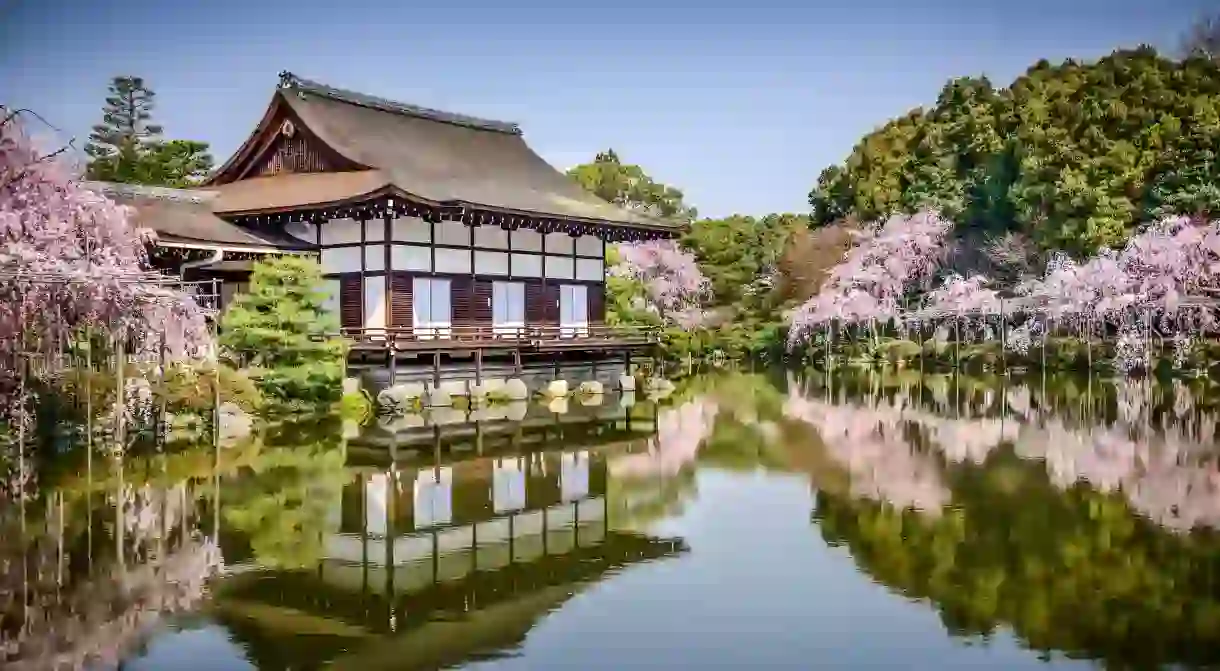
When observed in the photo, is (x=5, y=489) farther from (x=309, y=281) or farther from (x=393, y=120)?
(x=393, y=120)

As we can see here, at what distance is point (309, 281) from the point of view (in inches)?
800

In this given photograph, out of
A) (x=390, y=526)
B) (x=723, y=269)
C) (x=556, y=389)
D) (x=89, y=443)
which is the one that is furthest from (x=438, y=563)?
(x=723, y=269)

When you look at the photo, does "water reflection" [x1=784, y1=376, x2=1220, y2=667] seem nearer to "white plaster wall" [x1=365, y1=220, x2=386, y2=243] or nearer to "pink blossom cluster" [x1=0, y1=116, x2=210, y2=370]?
"pink blossom cluster" [x1=0, y1=116, x2=210, y2=370]

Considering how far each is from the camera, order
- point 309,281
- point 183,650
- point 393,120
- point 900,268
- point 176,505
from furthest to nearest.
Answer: point 900,268 < point 393,120 < point 309,281 < point 176,505 < point 183,650

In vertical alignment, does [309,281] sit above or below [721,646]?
above

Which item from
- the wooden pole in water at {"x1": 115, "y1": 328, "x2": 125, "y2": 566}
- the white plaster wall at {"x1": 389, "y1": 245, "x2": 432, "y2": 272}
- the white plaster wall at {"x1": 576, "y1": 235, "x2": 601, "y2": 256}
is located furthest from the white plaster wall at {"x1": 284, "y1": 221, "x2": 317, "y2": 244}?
the wooden pole in water at {"x1": 115, "y1": 328, "x2": 125, "y2": 566}

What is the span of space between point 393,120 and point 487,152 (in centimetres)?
288

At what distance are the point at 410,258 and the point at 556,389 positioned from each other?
4442 mm

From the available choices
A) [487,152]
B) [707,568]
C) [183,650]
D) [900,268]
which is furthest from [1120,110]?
[183,650]

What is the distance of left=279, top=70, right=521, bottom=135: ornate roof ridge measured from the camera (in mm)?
27203

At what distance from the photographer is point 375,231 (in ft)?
77.2

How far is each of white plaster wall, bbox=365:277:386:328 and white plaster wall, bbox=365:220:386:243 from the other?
33.0 inches

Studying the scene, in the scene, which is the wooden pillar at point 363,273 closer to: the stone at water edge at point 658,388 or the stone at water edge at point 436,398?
the stone at water edge at point 436,398

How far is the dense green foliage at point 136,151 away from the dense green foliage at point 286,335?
17828 mm
